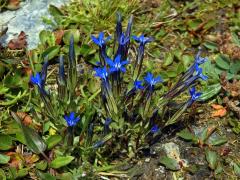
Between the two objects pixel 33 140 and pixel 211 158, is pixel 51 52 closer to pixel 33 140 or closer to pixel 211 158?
pixel 33 140

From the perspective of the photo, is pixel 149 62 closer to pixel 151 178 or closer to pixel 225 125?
pixel 225 125

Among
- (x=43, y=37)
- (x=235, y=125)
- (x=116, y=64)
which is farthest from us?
(x=43, y=37)

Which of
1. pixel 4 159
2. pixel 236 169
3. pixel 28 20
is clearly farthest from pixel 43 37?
pixel 236 169

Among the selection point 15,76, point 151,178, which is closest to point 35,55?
point 15,76

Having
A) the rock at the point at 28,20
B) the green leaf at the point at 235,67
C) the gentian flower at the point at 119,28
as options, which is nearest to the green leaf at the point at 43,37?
the rock at the point at 28,20

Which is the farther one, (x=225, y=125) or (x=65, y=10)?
(x=65, y=10)

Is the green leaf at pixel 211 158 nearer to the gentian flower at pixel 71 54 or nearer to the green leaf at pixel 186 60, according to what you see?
the green leaf at pixel 186 60

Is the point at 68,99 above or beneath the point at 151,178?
above
